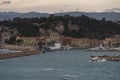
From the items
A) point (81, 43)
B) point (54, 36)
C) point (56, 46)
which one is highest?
point (54, 36)

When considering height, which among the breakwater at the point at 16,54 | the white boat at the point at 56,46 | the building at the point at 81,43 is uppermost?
the breakwater at the point at 16,54

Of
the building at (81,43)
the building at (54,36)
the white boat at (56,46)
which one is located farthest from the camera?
the building at (81,43)

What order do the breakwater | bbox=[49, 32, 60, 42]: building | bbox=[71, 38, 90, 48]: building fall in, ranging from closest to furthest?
the breakwater
bbox=[49, 32, 60, 42]: building
bbox=[71, 38, 90, 48]: building

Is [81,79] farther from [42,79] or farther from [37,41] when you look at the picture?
[37,41]

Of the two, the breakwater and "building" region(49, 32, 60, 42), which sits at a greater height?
the breakwater

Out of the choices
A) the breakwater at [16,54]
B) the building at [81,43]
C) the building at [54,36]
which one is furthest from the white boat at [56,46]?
the breakwater at [16,54]

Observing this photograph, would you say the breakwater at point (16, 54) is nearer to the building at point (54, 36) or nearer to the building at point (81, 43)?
the building at point (54, 36)

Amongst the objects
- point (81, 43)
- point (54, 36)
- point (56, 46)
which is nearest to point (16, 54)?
point (56, 46)

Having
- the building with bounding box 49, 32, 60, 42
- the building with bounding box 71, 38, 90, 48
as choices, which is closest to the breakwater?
the building with bounding box 49, 32, 60, 42

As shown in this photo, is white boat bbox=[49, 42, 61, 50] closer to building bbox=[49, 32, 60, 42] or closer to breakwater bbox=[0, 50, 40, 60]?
building bbox=[49, 32, 60, 42]

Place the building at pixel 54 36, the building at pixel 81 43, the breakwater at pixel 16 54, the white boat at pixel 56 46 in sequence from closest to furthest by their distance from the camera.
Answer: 1. the breakwater at pixel 16 54
2. the white boat at pixel 56 46
3. the building at pixel 54 36
4. the building at pixel 81 43

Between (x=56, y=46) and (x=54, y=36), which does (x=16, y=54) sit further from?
(x=54, y=36)
